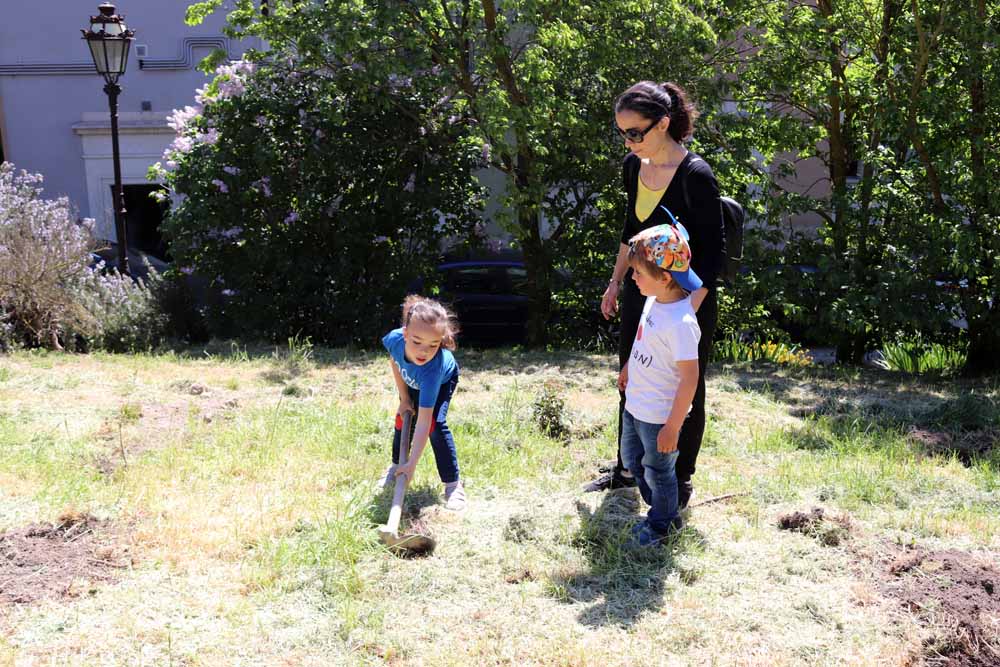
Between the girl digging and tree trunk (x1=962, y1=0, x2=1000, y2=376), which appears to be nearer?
the girl digging

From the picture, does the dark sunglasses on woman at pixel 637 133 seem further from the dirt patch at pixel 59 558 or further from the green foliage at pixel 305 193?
the green foliage at pixel 305 193

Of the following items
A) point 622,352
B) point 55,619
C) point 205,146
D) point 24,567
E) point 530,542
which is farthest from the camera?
point 205,146

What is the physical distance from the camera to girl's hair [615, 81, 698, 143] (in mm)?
3635

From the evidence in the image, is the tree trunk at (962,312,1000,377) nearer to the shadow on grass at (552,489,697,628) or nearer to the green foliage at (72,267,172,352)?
the shadow on grass at (552,489,697,628)

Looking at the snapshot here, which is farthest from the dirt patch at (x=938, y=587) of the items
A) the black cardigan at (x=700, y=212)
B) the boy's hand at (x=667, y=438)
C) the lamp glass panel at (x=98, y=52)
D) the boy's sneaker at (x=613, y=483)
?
the lamp glass panel at (x=98, y=52)

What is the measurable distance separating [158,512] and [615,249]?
596 centimetres

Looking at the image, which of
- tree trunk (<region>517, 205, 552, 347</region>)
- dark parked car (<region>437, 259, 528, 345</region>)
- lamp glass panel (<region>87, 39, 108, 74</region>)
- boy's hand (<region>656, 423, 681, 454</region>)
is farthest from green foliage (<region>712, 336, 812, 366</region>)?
lamp glass panel (<region>87, 39, 108, 74</region>)

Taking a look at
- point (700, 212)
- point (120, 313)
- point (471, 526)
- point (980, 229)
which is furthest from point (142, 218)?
point (700, 212)

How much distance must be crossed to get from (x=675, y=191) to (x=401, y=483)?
5.44 ft

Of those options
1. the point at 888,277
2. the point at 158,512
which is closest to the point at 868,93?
the point at 888,277

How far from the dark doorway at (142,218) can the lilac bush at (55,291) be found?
32.8 feet

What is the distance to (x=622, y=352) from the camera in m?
4.18

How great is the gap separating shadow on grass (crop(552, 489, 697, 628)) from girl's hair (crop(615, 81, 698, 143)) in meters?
1.63

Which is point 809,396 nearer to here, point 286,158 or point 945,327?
point 945,327
